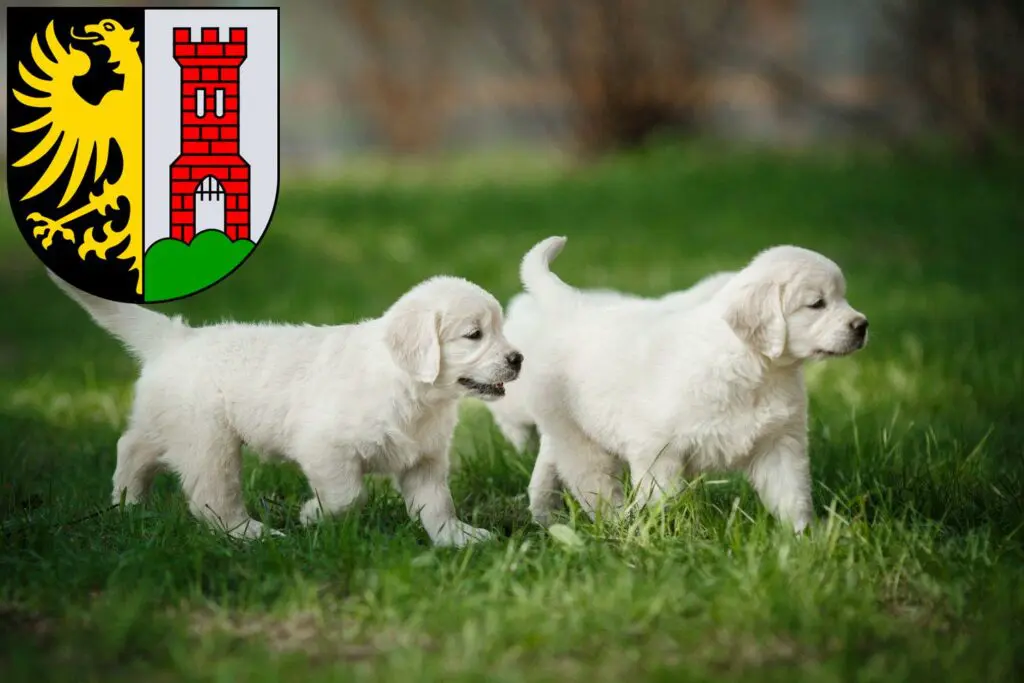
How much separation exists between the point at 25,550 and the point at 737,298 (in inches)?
88.2

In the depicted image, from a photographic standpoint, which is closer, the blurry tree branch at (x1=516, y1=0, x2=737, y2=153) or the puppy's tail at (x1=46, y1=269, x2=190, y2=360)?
the puppy's tail at (x1=46, y1=269, x2=190, y2=360)

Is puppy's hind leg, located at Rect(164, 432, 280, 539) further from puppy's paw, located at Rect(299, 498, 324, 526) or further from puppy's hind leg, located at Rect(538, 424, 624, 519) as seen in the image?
puppy's hind leg, located at Rect(538, 424, 624, 519)

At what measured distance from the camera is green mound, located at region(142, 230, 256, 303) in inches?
226

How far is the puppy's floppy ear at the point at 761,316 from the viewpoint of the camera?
13.9 ft

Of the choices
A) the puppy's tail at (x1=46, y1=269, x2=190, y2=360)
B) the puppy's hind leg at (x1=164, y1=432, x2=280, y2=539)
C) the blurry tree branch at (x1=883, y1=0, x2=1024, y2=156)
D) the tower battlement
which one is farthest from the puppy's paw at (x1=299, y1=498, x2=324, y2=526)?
the blurry tree branch at (x1=883, y1=0, x2=1024, y2=156)

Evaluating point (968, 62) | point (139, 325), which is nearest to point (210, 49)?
point (139, 325)

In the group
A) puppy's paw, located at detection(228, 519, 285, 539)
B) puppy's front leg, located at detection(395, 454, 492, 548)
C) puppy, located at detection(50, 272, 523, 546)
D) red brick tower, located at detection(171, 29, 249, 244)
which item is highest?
red brick tower, located at detection(171, 29, 249, 244)

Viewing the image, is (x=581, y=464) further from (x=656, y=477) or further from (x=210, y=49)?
(x=210, y=49)

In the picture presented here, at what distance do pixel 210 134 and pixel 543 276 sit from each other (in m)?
2.22

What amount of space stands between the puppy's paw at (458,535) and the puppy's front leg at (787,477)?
0.87 m

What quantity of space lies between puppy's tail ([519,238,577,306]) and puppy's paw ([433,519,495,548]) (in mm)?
919

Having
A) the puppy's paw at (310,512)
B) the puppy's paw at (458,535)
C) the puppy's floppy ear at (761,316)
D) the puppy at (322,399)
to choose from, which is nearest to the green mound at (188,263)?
the puppy at (322,399)

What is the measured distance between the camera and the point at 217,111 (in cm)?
657

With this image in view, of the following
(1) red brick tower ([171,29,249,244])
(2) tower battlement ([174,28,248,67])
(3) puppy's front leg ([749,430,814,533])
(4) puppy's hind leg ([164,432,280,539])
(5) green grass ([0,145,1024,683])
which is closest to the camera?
(5) green grass ([0,145,1024,683])
